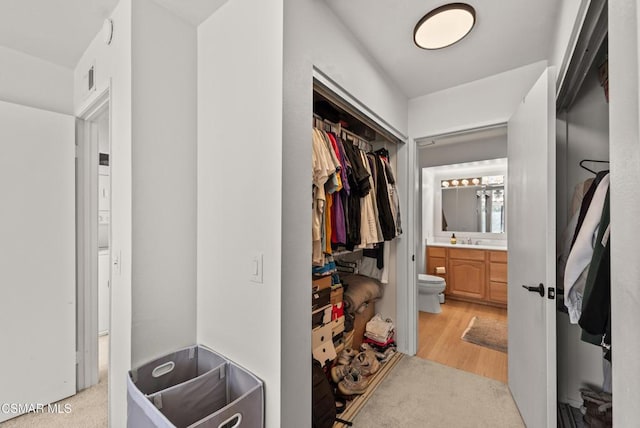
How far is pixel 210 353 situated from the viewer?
1.41m

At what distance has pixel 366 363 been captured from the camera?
80.0 inches

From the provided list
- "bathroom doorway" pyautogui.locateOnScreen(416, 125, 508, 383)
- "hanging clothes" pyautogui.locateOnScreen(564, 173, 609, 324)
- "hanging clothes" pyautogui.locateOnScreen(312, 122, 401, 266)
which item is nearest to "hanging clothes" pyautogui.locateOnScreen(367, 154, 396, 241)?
"hanging clothes" pyautogui.locateOnScreen(312, 122, 401, 266)

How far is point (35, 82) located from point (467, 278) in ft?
16.1

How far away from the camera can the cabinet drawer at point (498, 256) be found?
346cm

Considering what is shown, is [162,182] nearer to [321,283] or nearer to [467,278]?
[321,283]

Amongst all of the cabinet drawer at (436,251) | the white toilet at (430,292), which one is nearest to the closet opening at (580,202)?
the white toilet at (430,292)

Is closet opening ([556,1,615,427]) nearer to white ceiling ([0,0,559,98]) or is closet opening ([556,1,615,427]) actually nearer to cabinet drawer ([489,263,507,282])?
white ceiling ([0,0,559,98])

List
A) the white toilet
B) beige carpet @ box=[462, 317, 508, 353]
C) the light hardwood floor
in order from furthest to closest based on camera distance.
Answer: the white toilet
beige carpet @ box=[462, 317, 508, 353]
the light hardwood floor

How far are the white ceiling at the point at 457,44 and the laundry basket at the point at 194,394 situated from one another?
1.97m

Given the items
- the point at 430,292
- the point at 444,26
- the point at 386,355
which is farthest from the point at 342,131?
the point at 430,292

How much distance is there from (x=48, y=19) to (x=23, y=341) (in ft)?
6.41

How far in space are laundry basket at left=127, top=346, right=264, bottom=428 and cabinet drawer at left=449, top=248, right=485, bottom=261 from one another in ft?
11.7

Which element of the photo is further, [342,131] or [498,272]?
[498,272]

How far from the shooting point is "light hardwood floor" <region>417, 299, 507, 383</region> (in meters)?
2.21
